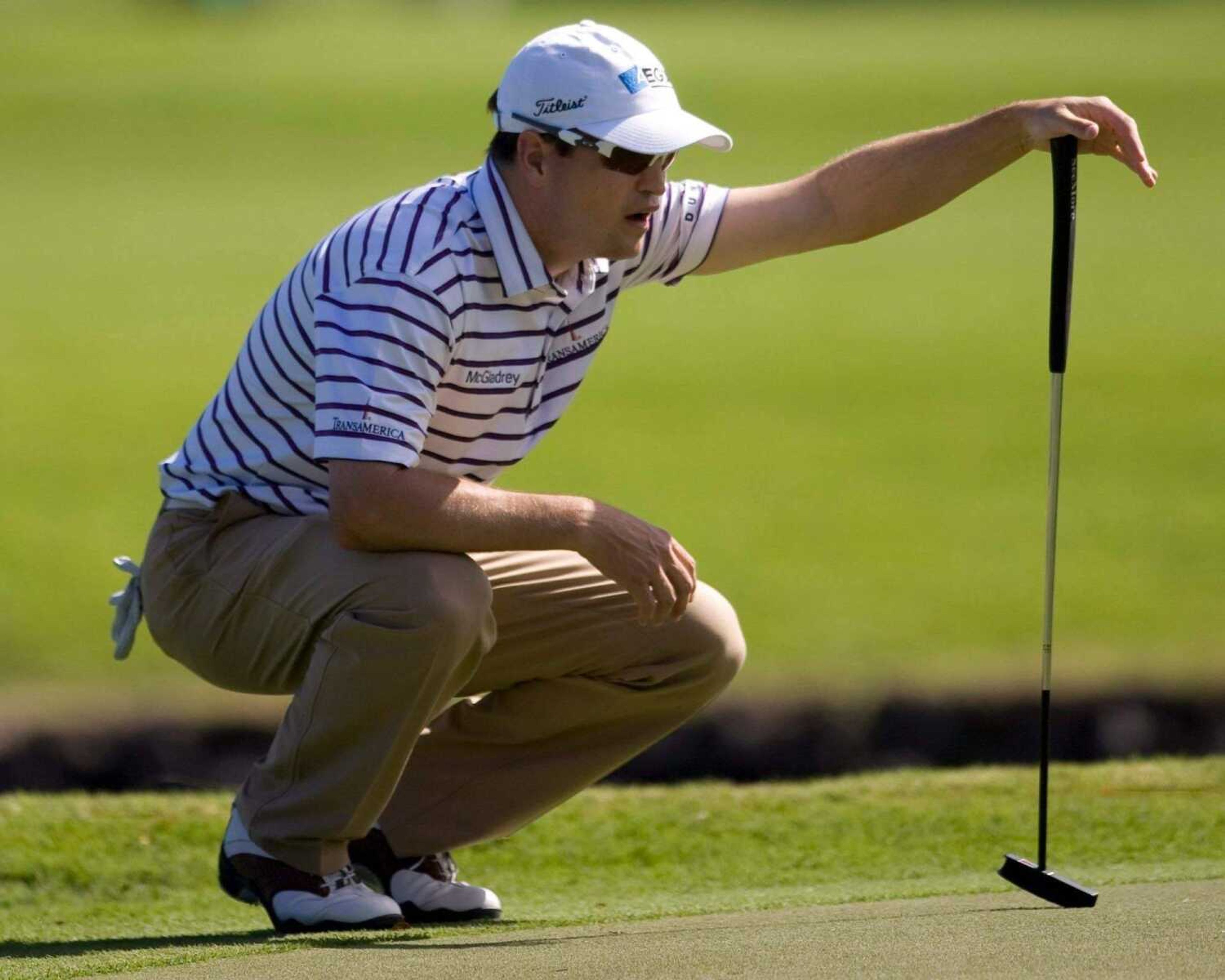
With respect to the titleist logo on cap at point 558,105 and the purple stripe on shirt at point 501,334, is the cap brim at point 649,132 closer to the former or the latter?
the titleist logo on cap at point 558,105

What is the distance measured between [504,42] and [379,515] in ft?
85.7

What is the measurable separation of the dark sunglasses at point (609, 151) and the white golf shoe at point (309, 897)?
1.17 m

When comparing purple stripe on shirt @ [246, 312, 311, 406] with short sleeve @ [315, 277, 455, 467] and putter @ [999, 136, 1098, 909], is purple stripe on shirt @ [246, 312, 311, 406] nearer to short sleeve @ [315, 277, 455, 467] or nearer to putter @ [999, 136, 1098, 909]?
short sleeve @ [315, 277, 455, 467]

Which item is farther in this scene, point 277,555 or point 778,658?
point 778,658

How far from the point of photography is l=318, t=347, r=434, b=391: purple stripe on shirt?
3.07m

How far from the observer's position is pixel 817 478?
10250 mm

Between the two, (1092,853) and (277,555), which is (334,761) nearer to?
(277,555)

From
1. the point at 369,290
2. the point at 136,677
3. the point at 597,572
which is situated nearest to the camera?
the point at 369,290

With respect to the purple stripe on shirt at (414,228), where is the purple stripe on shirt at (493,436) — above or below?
below

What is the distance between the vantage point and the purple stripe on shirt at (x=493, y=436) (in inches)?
132

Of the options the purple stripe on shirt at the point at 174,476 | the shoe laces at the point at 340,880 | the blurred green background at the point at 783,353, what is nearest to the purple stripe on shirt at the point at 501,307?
the purple stripe on shirt at the point at 174,476

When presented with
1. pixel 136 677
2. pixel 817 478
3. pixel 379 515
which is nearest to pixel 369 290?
pixel 379 515

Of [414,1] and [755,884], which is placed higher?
[414,1]

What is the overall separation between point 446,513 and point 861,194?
110cm
